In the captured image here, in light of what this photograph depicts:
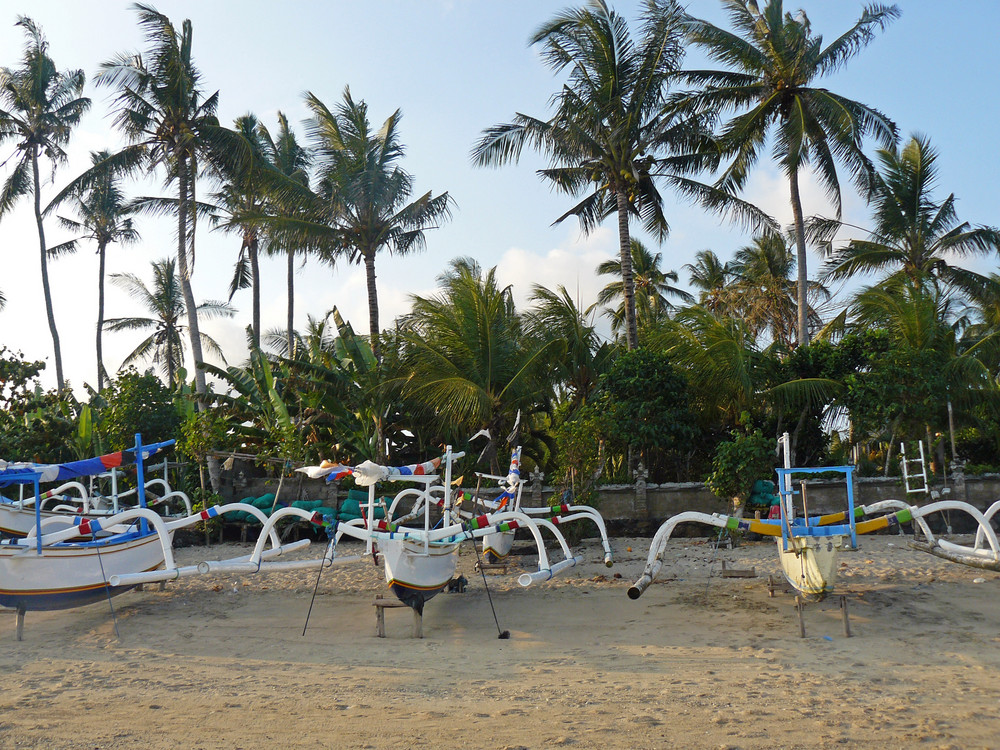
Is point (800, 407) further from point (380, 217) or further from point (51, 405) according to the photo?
point (51, 405)

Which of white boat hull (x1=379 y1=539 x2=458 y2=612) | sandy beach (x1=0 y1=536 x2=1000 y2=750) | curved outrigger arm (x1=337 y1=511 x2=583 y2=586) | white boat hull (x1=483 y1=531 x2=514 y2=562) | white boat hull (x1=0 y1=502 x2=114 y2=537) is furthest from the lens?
white boat hull (x1=0 y1=502 x2=114 y2=537)

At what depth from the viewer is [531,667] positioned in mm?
7645

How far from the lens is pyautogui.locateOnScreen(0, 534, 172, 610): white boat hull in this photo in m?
9.05

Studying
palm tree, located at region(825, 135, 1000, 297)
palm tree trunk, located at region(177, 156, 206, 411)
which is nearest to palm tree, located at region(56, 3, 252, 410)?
palm tree trunk, located at region(177, 156, 206, 411)

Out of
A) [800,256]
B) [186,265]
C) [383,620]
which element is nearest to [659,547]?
[383,620]

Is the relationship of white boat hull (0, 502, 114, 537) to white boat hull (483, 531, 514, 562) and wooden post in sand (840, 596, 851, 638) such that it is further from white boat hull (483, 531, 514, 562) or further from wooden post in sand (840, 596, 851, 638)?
wooden post in sand (840, 596, 851, 638)

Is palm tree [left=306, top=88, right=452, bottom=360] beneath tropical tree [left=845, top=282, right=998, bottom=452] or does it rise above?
above

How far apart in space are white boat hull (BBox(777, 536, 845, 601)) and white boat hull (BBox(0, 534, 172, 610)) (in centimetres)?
799

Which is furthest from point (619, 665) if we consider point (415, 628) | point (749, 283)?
point (749, 283)

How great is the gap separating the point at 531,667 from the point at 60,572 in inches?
Result: 221

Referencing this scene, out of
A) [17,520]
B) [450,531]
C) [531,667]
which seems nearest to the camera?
[531,667]

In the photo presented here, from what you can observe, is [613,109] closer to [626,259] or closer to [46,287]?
[626,259]

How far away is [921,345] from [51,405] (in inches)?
879

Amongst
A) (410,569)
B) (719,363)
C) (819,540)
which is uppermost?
(719,363)
